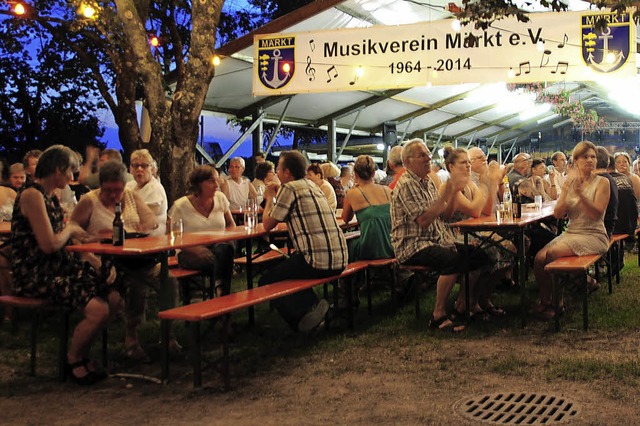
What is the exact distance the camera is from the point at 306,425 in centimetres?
359

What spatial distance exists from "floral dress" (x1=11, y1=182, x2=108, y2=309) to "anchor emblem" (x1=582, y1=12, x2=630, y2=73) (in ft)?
21.1

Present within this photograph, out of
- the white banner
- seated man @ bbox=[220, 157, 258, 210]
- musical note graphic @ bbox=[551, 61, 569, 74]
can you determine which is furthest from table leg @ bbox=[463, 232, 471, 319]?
seated man @ bbox=[220, 157, 258, 210]

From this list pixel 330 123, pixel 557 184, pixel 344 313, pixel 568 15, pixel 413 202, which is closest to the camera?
pixel 413 202

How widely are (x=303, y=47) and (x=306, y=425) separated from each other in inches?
256

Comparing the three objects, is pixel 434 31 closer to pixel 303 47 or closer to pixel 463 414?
pixel 303 47

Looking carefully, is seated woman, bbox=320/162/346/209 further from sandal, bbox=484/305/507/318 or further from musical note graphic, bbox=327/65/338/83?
sandal, bbox=484/305/507/318

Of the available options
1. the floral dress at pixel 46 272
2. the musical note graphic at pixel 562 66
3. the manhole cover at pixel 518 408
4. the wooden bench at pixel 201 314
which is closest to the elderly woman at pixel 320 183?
the musical note graphic at pixel 562 66


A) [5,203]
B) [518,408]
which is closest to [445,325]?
[518,408]

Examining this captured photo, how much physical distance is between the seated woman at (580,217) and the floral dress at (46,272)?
143 inches

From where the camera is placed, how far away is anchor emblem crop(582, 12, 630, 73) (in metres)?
8.32

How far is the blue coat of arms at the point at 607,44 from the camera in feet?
27.3

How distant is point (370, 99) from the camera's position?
47.2 feet

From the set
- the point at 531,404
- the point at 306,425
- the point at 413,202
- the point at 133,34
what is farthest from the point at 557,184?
the point at 306,425

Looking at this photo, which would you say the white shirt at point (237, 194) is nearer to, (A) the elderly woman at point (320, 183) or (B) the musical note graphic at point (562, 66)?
(A) the elderly woman at point (320, 183)
